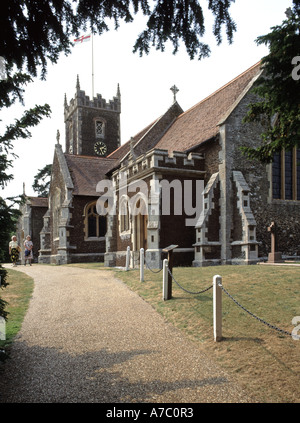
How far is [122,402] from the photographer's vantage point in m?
3.85

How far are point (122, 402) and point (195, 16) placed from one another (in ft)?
14.0

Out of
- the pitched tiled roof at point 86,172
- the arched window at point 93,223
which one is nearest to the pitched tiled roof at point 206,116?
the pitched tiled roof at point 86,172

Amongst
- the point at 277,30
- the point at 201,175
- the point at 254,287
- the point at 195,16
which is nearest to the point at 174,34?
the point at 195,16

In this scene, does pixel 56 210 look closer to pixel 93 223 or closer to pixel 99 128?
pixel 93 223

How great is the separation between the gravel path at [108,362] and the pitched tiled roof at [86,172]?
17272 millimetres

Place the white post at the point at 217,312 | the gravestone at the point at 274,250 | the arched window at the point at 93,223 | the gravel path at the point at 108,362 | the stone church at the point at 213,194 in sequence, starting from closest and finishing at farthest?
Answer: the gravel path at the point at 108,362, the white post at the point at 217,312, the gravestone at the point at 274,250, the stone church at the point at 213,194, the arched window at the point at 93,223

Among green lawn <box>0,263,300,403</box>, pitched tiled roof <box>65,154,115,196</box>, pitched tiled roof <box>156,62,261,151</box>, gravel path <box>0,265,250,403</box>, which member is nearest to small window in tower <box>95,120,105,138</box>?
pitched tiled roof <box>65,154,115,196</box>

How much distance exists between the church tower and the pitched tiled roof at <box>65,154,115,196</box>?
25.1 ft

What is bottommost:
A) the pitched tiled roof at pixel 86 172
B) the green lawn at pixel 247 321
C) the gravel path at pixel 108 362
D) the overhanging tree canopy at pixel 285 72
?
the gravel path at pixel 108 362

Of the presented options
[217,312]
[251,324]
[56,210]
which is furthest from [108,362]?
[56,210]

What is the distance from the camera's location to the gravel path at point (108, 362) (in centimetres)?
404

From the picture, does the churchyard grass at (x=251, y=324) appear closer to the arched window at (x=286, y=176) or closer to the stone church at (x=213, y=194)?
the stone church at (x=213, y=194)
